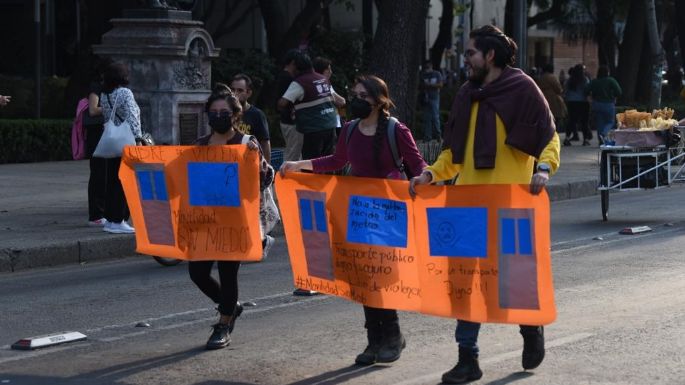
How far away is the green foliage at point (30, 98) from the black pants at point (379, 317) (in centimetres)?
1994

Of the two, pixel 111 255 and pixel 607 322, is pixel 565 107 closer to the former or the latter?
pixel 111 255

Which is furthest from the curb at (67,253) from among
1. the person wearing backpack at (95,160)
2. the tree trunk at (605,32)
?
A: the tree trunk at (605,32)

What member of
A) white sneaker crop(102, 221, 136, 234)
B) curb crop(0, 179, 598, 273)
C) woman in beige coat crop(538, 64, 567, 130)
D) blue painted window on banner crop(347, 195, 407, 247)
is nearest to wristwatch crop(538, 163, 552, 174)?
blue painted window on banner crop(347, 195, 407, 247)

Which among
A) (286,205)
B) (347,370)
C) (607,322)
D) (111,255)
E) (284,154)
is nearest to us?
(347,370)

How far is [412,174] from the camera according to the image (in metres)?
7.93

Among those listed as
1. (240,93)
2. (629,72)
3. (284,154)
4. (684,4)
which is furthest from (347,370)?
(629,72)

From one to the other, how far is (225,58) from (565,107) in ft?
24.2

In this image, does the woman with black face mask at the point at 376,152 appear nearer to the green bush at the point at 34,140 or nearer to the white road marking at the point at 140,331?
the white road marking at the point at 140,331

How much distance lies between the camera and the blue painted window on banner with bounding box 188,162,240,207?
27.7 ft

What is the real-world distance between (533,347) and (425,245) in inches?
30.4

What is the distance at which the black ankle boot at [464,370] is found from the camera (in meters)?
7.14

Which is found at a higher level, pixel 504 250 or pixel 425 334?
pixel 504 250

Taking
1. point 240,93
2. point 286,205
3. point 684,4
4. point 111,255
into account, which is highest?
point 684,4

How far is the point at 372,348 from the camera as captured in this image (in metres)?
7.73
